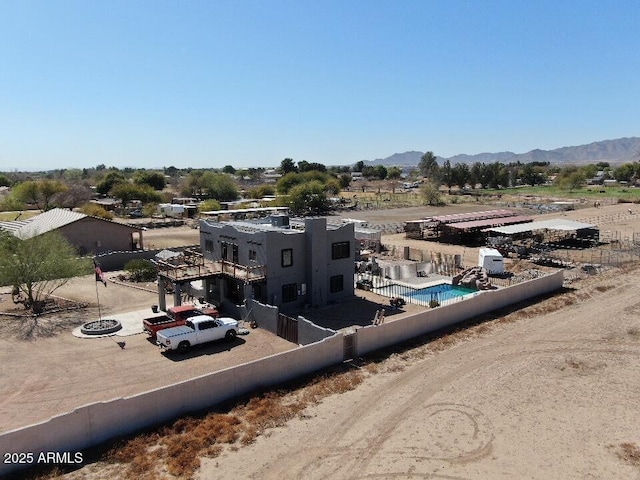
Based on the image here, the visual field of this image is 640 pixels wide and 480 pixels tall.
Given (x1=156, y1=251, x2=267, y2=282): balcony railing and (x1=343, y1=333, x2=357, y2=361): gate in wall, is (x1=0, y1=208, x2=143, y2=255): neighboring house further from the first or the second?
(x1=343, y1=333, x2=357, y2=361): gate in wall

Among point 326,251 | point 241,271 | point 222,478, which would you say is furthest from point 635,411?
point 241,271

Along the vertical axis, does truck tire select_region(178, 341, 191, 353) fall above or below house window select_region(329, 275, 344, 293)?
below

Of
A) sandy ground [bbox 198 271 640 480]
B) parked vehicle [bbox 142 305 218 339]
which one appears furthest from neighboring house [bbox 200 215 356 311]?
sandy ground [bbox 198 271 640 480]

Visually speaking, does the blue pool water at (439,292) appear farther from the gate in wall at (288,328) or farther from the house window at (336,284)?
the gate in wall at (288,328)

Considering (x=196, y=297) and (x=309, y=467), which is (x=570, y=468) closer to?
(x=309, y=467)

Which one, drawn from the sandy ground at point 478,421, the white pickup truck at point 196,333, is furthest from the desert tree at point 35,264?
the sandy ground at point 478,421

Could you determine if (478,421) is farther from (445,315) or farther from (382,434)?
(445,315)
